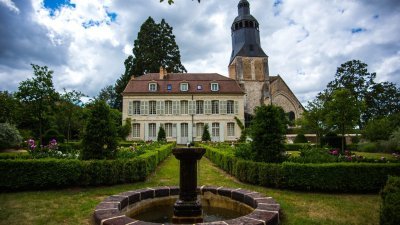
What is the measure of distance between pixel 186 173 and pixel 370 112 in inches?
1681

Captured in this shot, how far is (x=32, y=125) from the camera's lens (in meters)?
24.7

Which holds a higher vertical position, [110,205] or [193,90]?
[193,90]

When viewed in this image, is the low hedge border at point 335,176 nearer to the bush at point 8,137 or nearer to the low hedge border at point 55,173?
the low hedge border at point 55,173

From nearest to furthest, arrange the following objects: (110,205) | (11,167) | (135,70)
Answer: (110,205) → (11,167) → (135,70)

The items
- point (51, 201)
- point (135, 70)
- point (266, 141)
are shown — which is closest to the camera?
Result: point (51, 201)

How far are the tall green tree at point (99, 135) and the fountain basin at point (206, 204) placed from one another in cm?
282

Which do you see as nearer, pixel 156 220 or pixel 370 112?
→ pixel 156 220

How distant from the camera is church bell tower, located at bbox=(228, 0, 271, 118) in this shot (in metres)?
36.8

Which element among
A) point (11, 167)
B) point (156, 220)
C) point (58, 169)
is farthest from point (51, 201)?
point (156, 220)

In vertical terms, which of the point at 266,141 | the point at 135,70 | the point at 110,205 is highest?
the point at 135,70

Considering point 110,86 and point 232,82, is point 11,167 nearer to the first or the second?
point 232,82

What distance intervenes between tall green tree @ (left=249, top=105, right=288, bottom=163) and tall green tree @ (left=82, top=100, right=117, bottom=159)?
→ 4037 mm

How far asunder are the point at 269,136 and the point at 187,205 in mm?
3769

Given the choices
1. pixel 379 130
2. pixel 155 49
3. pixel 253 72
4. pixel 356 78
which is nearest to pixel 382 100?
pixel 356 78
